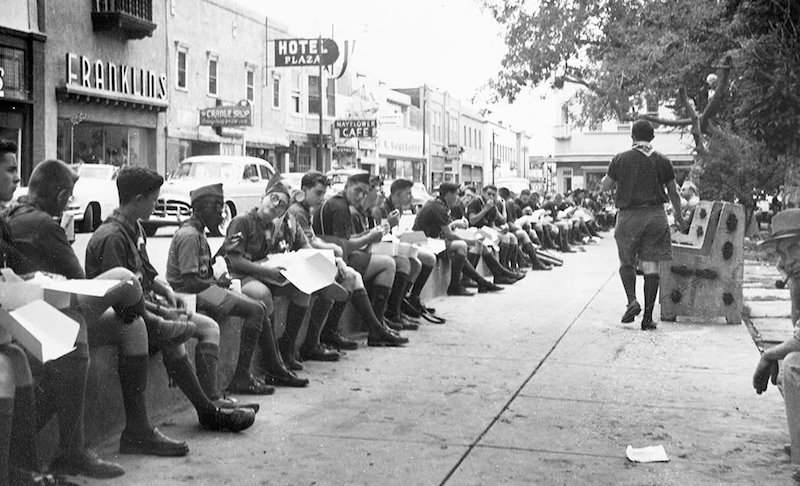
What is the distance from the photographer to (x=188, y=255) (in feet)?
20.2

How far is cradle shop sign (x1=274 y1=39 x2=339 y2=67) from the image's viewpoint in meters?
39.1

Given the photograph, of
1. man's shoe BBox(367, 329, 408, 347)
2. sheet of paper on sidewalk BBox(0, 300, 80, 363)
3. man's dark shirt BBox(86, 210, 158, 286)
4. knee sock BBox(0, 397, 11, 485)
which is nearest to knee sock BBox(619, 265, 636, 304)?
man's shoe BBox(367, 329, 408, 347)

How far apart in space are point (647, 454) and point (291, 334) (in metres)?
2.95

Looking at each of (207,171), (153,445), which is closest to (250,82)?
(207,171)

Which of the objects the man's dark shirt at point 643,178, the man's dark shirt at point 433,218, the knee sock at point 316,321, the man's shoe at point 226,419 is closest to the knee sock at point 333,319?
the knee sock at point 316,321

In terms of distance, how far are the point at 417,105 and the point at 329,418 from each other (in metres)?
70.9

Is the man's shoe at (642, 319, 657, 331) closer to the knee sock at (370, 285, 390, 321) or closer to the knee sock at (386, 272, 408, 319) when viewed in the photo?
the knee sock at (386, 272, 408, 319)

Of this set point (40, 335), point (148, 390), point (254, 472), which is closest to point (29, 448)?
point (40, 335)

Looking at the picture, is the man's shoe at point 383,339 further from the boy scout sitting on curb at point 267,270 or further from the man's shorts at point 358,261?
the boy scout sitting on curb at point 267,270

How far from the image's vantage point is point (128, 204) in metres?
5.42

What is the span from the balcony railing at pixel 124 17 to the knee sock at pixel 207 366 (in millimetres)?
25344

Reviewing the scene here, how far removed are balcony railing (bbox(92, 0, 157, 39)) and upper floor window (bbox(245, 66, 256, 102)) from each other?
7.85 metres

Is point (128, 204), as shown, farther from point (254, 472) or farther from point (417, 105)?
point (417, 105)

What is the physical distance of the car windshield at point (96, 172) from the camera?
23.5 meters
